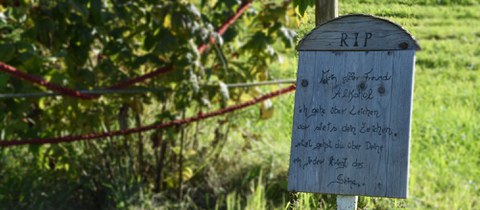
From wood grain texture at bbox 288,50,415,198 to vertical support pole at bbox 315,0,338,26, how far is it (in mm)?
224

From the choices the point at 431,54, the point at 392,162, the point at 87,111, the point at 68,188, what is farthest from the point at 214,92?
the point at 431,54

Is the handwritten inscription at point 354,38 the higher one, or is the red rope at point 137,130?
the handwritten inscription at point 354,38

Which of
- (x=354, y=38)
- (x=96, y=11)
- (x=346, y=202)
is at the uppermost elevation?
(x=96, y=11)

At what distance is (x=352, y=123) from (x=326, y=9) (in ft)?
1.31

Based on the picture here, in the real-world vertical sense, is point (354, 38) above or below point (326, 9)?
below

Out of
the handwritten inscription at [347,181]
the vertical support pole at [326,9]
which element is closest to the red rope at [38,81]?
the vertical support pole at [326,9]

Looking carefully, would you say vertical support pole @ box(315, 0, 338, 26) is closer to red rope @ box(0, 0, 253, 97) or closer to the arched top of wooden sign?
the arched top of wooden sign

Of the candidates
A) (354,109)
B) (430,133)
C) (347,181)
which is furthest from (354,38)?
(430,133)

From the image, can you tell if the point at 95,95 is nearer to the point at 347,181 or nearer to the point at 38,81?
the point at 38,81

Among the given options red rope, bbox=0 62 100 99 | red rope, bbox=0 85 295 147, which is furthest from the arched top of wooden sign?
red rope, bbox=0 85 295 147

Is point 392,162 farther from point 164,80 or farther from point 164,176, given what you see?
point 164,176

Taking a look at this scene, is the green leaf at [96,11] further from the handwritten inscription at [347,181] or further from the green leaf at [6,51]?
the handwritten inscription at [347,181]

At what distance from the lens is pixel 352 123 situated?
2.31 meters

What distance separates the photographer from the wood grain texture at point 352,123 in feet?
7.44
